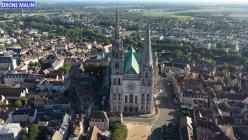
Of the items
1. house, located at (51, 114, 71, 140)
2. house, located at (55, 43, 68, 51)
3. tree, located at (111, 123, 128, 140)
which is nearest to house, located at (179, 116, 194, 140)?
tree, located at (111, 123, 128, 140)

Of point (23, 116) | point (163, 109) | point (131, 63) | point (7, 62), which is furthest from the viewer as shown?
point (7, 62)

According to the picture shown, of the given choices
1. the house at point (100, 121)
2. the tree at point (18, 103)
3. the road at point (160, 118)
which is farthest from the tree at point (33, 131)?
the road at point (160, 118)

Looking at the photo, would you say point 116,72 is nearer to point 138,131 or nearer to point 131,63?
point 131,63

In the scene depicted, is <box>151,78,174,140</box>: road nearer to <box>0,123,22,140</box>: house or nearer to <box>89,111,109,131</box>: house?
<box>89,111,109,131</box>: house

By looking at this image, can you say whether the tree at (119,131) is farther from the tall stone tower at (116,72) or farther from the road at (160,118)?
the tall stone tower at (116,72)

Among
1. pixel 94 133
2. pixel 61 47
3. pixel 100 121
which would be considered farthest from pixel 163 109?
pixel 61 47

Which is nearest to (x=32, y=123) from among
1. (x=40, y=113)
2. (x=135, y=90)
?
(x=40, y=113)

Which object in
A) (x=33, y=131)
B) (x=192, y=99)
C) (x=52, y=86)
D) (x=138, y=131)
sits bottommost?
(x=138, y=131)
